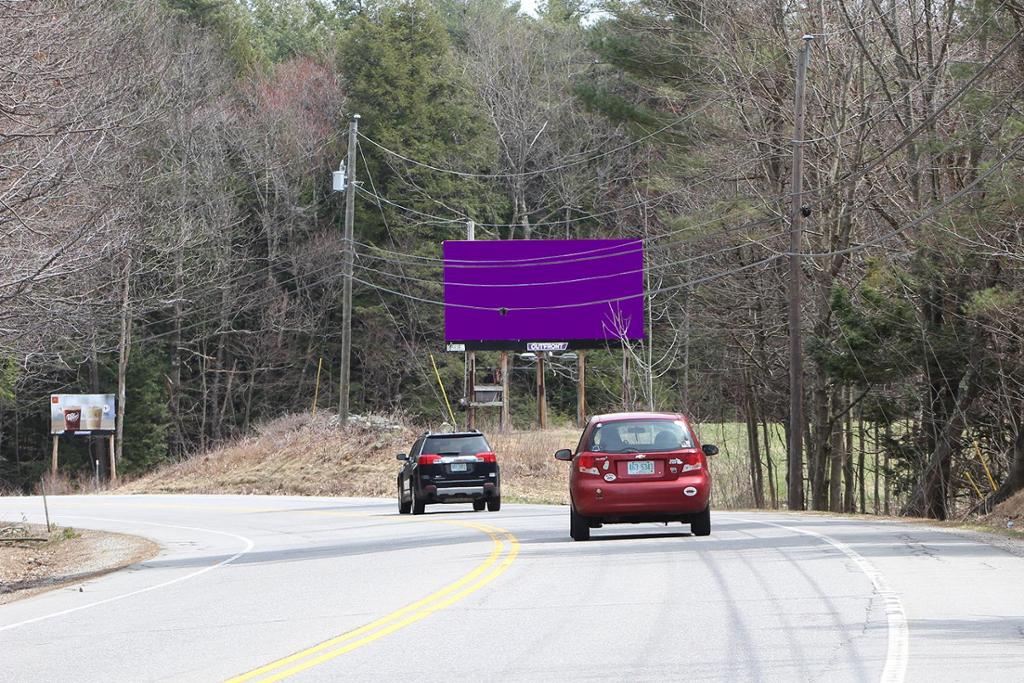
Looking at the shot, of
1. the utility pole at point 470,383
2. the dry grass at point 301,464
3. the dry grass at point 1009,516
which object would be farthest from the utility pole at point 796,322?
the utility pole at point 470,383

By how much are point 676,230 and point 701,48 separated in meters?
6.30

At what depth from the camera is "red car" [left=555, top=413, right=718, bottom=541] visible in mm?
20750

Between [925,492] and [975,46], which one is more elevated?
[975,46]

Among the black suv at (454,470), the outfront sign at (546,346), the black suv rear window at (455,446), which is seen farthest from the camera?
the outfront sign at (546,346)

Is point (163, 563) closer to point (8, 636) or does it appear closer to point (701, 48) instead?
point (8, 636)

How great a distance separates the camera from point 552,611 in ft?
44.2

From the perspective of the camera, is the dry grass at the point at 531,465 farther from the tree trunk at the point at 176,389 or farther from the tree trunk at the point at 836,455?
the tree trunk at the point at 176,389

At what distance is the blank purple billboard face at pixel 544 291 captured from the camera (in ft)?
174

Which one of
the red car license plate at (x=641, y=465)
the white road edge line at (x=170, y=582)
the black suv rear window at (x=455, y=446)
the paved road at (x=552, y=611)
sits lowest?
the white road edge line at (x=170, y=582)

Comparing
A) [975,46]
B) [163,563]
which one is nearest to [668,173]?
[975,46]

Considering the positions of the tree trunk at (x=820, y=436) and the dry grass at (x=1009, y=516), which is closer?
the dry grass at (x=1009, y=516)

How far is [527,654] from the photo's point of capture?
11.0 metres

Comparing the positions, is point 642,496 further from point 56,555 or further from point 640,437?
point 56,555

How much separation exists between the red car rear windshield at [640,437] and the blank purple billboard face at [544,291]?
3139cm
